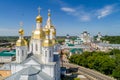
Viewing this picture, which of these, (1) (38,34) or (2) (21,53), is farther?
(1) (38,34)

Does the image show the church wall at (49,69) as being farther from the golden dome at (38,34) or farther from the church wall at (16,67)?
the golden dome at (38,34)

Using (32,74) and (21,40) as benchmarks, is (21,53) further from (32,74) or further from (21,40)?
(32,74)

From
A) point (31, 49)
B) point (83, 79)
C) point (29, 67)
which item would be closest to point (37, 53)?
point (31, 49)

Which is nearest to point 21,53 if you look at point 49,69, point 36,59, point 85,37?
point 36,59

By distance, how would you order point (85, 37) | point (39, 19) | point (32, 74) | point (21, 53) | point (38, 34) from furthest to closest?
point (85, 37)
point (39, 19)
point (38, 34)
point (21, 53)
point (32, 74)

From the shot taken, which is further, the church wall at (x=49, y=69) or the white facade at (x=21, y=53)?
the white facade at (x=21, y=53)

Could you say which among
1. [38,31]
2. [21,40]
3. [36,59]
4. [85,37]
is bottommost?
[36,59]

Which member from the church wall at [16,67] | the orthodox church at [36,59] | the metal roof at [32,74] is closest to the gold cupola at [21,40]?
the orthodox church at [36,59]

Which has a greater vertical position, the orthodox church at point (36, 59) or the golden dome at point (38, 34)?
the golden dome at point (38, 34)

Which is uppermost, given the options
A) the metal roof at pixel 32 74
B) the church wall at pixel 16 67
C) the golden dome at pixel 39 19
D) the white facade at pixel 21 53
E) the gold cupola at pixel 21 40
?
the golden dome at pixel 39 19

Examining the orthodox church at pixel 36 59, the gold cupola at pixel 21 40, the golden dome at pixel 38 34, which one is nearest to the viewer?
the orthodox church at pixel 36 59

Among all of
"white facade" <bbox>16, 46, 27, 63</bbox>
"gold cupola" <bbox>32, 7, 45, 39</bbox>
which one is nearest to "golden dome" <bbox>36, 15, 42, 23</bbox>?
"gold cupola" <bbox>32, 7, 45, 39</bbox>

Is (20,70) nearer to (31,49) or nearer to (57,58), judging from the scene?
(31,49)

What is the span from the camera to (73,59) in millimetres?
56969
